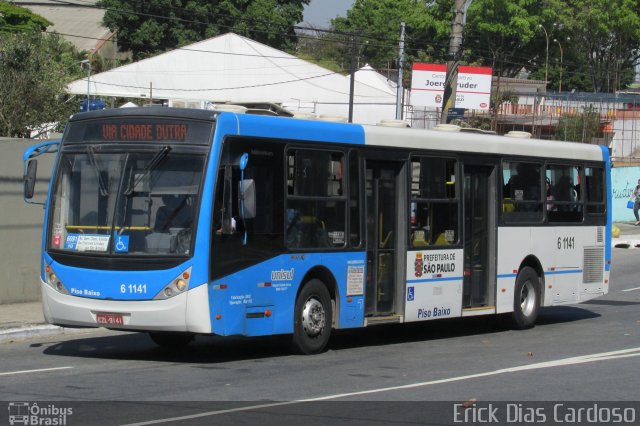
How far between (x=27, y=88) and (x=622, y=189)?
29.4 metres

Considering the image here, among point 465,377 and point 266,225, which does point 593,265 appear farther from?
point 266,225

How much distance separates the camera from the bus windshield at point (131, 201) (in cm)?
1154

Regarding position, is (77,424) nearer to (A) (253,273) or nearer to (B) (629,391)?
(A) (253,273)

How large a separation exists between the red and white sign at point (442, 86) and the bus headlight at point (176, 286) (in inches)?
885

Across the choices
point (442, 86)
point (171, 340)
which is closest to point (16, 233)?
point (171, 340)

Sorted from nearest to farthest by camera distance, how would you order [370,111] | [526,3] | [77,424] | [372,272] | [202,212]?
[77,424] → [202,212] → [372,272] → [370,111] → [526,3]

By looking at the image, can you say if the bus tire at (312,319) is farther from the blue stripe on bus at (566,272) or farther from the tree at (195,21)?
the tree at (195,21)

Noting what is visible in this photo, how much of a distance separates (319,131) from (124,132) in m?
2.60

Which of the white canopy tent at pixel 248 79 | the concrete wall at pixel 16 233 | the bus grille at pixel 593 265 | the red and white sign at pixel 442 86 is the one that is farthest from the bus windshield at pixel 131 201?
the white canopy tent at pixel 248 79

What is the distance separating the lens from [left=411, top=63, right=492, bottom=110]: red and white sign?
33812 mm

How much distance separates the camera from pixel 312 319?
1295 cm

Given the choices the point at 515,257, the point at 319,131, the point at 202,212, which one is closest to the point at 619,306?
the point at 515,257

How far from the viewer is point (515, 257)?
16.7 meters

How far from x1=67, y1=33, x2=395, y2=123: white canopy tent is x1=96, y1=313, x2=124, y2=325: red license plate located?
44.6 metres
